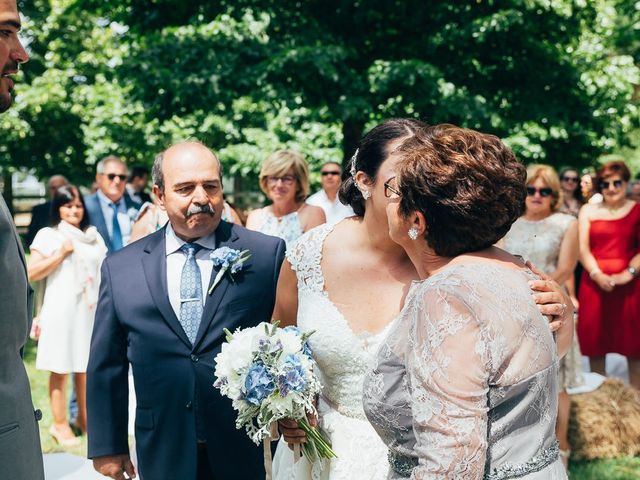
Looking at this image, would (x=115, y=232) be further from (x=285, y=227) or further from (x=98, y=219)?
(x=285, y=227)

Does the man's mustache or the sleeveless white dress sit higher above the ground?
the man's mustache

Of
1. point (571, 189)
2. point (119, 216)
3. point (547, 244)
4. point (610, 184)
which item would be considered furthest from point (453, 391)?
point (571, 189)

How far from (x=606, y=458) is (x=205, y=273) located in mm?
4464

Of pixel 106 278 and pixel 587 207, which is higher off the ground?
pixel 106 278

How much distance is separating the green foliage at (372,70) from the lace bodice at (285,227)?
430 cm

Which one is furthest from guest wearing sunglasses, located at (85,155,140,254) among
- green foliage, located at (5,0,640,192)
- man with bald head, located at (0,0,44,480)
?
man with bald head, located at (0,0,44,480)

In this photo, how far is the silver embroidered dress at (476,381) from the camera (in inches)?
81.0

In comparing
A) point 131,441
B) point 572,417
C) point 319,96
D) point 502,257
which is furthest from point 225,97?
point 502,257

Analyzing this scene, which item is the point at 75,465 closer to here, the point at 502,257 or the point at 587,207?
the point at 502,257

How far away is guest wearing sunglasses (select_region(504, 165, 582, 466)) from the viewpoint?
680 centimetres

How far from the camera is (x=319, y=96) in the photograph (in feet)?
41.7

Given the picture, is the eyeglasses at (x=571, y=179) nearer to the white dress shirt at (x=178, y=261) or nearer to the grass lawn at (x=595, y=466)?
the grass lawn at (x=595, y=466)

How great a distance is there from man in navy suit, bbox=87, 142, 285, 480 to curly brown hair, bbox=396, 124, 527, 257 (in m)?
1.42

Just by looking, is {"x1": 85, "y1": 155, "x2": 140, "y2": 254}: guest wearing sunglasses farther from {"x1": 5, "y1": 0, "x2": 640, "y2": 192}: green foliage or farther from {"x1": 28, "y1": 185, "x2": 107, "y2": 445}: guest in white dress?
{"x1": 5, "y1": 0, "x2": 640, "y2": 192}: green foliage
